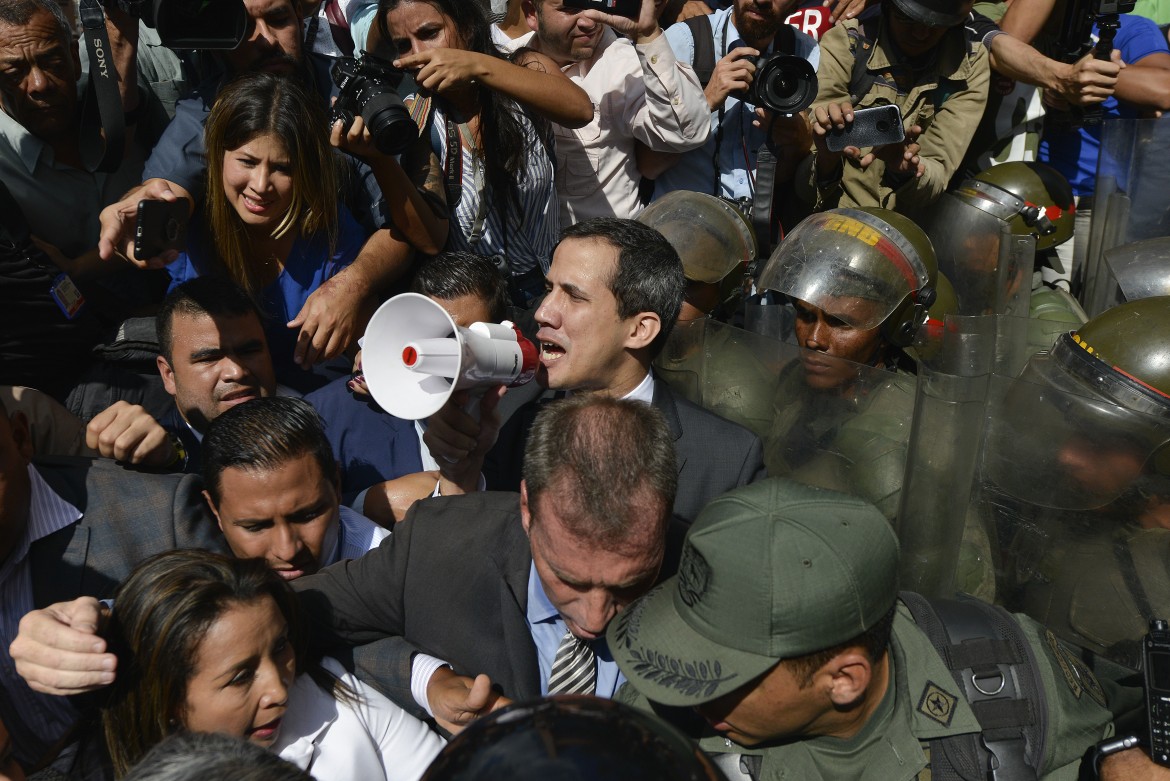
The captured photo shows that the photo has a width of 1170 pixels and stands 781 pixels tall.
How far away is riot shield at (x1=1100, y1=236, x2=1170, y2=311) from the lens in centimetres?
427

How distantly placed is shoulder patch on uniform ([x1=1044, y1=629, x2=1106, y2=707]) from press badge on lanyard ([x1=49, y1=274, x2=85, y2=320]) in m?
2.95

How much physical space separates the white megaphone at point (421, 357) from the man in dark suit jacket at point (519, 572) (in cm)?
28

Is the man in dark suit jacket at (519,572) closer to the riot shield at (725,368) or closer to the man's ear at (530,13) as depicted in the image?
the riot shield at (725,368)

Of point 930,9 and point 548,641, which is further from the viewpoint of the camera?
point 930,9

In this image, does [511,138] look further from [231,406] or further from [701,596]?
[701,596]

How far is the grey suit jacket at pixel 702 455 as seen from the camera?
9.86ft

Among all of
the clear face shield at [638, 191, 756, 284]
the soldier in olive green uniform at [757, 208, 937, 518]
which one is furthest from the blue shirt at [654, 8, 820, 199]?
the soldier in olive green uniform at [757, 208, 937, 518]

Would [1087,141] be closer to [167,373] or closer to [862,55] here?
[862,55]

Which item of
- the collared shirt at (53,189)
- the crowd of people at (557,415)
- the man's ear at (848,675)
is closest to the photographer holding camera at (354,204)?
the crowd of people at (557,415)

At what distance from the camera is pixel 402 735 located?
8.06 ft

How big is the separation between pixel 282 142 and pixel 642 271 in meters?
1.26

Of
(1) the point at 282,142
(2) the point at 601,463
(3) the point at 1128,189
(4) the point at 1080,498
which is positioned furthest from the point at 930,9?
(2) the point at 601,463

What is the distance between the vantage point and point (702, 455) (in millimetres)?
3061

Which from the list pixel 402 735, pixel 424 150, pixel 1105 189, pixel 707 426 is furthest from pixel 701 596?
pixel 1105 189
